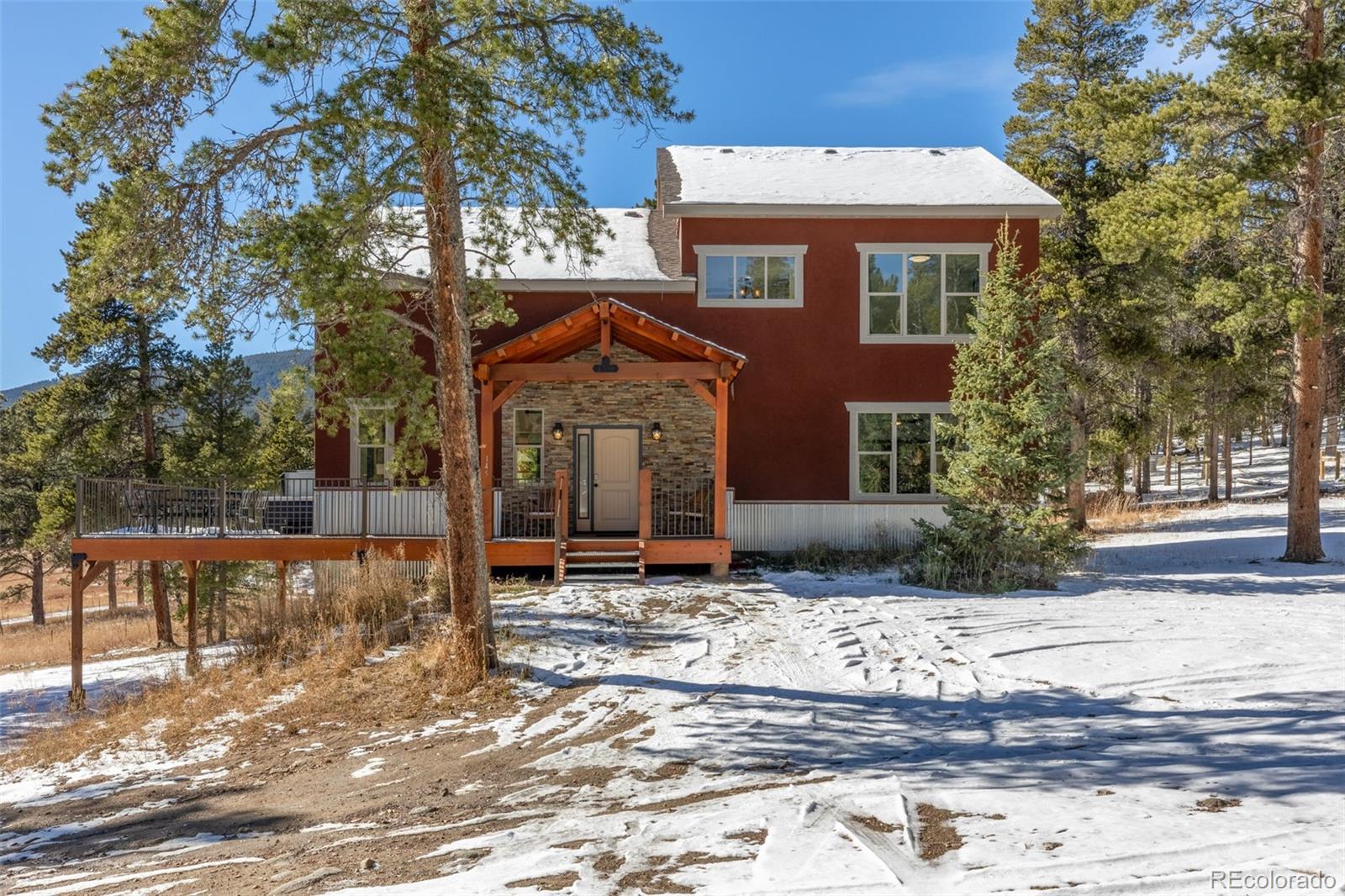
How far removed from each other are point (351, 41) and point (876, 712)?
25.4 ft

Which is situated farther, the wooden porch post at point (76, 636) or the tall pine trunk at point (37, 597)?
the tall pine trunk at point (37, 597)

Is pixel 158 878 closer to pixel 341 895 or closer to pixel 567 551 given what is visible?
pixel 341 895

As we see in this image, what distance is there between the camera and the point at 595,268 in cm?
1859

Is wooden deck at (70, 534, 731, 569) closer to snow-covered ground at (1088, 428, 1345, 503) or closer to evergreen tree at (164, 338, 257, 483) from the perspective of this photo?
evergreen tree at (164, 338, 257, 483)

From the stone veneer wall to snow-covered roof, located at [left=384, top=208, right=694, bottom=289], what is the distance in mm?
2043

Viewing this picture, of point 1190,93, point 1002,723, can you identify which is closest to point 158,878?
point 1002,723

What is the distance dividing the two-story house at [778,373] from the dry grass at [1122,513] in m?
8.69

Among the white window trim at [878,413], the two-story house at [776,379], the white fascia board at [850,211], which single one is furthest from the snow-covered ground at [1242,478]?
the two-story house at [776,379]

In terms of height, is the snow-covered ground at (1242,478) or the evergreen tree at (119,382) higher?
the evergreen tree at (119,382)

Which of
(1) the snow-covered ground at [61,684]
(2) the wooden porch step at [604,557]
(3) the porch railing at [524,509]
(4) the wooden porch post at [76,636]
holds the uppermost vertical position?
Result: (3) the porch railing at [524,509]

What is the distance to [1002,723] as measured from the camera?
286 inches

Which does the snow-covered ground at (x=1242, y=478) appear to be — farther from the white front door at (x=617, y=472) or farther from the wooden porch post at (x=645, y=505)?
the wooden porch post at (x=645, y=505)
